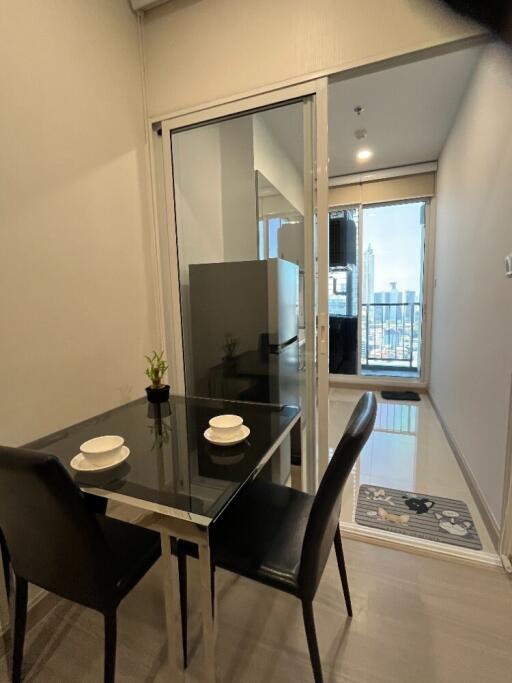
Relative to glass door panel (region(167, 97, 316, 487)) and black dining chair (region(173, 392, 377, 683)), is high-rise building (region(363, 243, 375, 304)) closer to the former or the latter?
glass door panel (region(167, 97, 316, 487))

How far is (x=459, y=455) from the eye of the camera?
101 inches

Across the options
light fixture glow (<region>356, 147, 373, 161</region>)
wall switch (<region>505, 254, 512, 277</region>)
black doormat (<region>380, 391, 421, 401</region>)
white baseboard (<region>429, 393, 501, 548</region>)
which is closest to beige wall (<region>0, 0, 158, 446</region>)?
wall switch (<region>505, 254, 512, 277</region>)

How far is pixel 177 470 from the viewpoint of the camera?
3.65 feet

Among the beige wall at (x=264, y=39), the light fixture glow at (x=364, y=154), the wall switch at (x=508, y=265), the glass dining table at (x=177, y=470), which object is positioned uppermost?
the light fixture glow at (x=364, y=154)

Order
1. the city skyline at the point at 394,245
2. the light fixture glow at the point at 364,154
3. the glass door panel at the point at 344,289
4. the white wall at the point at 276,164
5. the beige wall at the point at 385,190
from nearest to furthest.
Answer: the white wall at the point at 276,164
the light fixture glow at the point at 364,154
the beige wall at the point at 385,190
the city skyline at the point at 394,245
the glass door panel at the point at 344,289

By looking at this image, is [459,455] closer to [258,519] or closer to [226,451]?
[258,519]

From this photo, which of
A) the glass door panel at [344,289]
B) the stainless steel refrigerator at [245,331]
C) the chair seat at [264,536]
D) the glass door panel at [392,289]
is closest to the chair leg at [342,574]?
the chair seat at [264,536]

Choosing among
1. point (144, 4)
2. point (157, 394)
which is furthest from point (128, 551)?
point (144, 4)

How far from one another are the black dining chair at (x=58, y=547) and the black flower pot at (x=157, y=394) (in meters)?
0.73

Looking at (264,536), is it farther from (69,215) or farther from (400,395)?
(400,395)

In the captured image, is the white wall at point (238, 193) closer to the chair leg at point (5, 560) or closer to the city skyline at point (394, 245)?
the chair leg at point (5, 560)

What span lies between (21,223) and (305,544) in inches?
60.5

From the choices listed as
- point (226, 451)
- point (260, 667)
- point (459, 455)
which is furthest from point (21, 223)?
point (459, 455)

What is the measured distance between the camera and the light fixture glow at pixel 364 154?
144 inches
